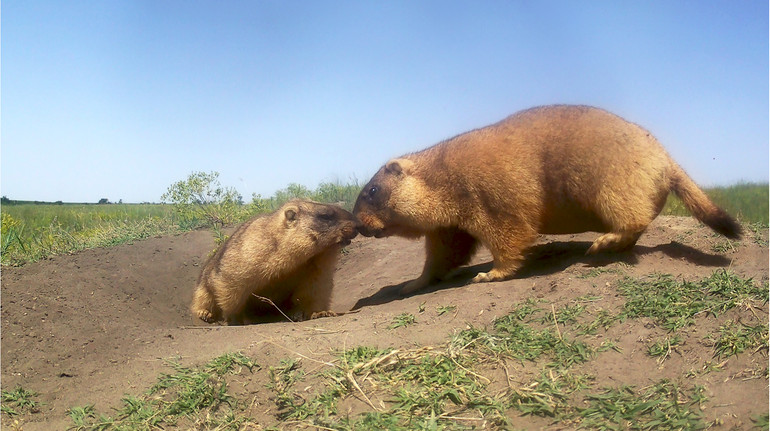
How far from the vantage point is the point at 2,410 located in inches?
161

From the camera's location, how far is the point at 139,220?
1166cm

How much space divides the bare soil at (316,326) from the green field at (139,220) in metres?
0.48

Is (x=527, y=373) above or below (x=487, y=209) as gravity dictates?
below

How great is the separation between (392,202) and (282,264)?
133cm

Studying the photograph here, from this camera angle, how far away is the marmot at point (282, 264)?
599 cm

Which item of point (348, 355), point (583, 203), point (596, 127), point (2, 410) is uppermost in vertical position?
point (596, 127)

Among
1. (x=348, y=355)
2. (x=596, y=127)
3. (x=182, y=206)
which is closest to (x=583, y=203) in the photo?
(x=596, y=127)

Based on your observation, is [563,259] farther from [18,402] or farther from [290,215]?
[18,402]

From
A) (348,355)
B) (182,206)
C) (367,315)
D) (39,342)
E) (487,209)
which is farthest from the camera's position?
(182,206)

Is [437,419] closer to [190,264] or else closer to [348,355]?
[348,355]

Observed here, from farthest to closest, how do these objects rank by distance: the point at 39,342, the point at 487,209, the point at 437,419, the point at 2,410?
the point at 487,209 → the point at 39,342 → the point at 2,410 → the point at 437,419

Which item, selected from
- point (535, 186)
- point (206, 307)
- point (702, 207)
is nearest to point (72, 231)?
point (206, 307)

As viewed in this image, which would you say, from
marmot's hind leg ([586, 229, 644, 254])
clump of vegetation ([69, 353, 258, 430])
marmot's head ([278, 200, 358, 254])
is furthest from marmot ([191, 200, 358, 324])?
marmot's hind leg ([586, 229, 644, 254])

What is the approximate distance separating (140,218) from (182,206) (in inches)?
48.0
